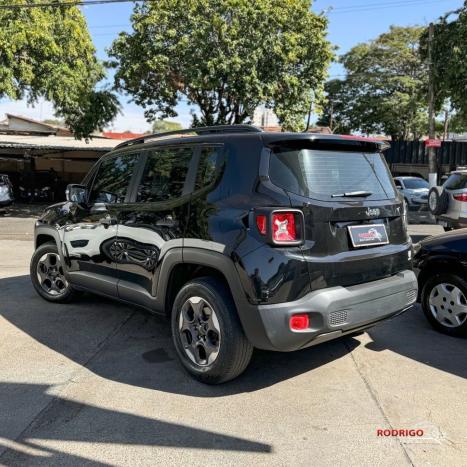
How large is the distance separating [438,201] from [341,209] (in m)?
6.78

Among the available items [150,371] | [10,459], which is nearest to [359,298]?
[150,371]

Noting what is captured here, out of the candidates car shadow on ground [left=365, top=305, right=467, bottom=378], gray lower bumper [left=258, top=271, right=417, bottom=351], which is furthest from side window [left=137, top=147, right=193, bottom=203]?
car shadow on ground [left=365, top=305, right=467, bottom=378]

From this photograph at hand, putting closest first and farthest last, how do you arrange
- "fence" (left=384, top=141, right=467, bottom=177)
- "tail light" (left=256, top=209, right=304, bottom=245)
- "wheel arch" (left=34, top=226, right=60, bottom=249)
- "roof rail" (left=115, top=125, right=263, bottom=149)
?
"tail light" (left=256, top=209, right=304, bottom=245)
"roof rail" (left=115, top=125, right=263, bottom=149)
"wheel arch" (left=34, top=226, right=60, bottom=249)
"fence" (left=384, top=141, right=467, bottom=177)

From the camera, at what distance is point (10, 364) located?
157 inches

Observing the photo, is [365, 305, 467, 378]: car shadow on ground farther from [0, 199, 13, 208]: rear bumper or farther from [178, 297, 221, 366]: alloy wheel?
[0, 199, 13, 208]: rear bumper

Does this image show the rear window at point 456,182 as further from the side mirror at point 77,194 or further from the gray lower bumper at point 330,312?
the side mirror at point 77,194

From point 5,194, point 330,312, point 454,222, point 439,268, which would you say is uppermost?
point 330,312

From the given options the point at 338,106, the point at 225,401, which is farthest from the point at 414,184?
the point at 338,106

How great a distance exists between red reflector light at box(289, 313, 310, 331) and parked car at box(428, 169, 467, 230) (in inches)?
264

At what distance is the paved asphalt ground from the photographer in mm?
2789

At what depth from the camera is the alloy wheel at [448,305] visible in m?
4.52

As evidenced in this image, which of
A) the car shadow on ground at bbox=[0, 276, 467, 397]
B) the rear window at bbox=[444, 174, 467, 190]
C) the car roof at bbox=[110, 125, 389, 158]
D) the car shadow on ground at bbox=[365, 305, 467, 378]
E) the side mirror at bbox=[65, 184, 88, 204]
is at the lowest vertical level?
the car shadow on ground at bbox=[365, 305, 467, 378]

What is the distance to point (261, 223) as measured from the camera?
3.15m

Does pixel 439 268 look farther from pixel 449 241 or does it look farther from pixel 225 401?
pixel 225 401
